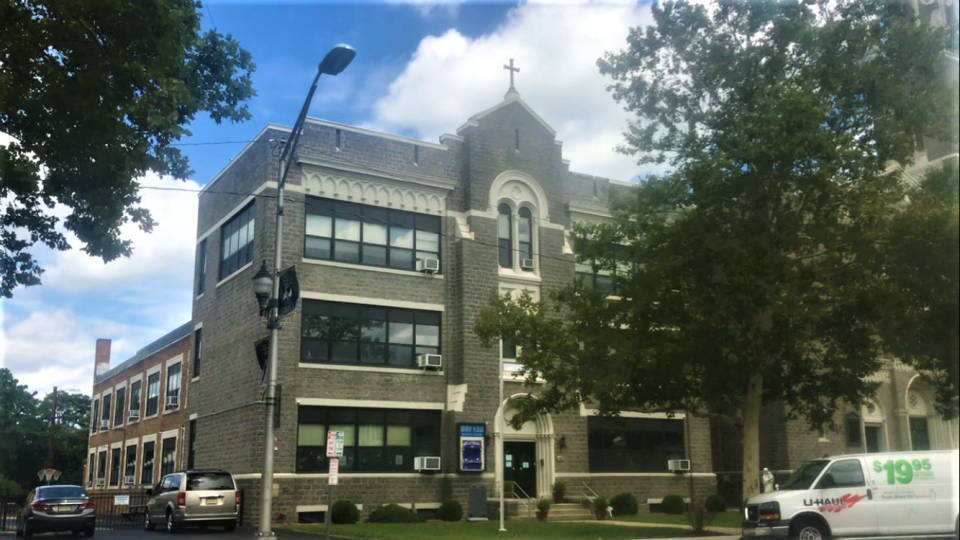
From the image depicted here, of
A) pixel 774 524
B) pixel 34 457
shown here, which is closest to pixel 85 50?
pixel 774 524

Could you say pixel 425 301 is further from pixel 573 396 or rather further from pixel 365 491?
pixel 573 396

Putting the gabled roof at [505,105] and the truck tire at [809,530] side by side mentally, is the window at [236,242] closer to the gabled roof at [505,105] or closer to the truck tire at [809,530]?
the gabled roof at [505,105]

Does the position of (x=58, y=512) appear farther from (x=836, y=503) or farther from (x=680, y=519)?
(x=836, y=503)

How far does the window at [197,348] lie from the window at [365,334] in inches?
303

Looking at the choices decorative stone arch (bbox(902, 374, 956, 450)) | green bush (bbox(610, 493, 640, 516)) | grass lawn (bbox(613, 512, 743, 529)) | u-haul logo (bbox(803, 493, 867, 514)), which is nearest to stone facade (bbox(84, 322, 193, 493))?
green bush (bbox(610, 493, 640, 516))

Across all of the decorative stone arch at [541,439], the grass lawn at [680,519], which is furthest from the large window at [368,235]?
the grass lawn at [680,519]

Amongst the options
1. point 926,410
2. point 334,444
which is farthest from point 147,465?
point 926,410

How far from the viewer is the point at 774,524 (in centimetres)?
1767

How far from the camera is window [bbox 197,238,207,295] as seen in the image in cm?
3581

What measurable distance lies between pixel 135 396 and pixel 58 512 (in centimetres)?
2135

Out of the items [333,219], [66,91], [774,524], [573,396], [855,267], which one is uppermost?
[333,219]

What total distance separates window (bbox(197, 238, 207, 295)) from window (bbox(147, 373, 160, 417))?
24.0 feet

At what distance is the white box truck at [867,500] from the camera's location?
56.5 ft

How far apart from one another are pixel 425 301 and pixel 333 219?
167 inches
